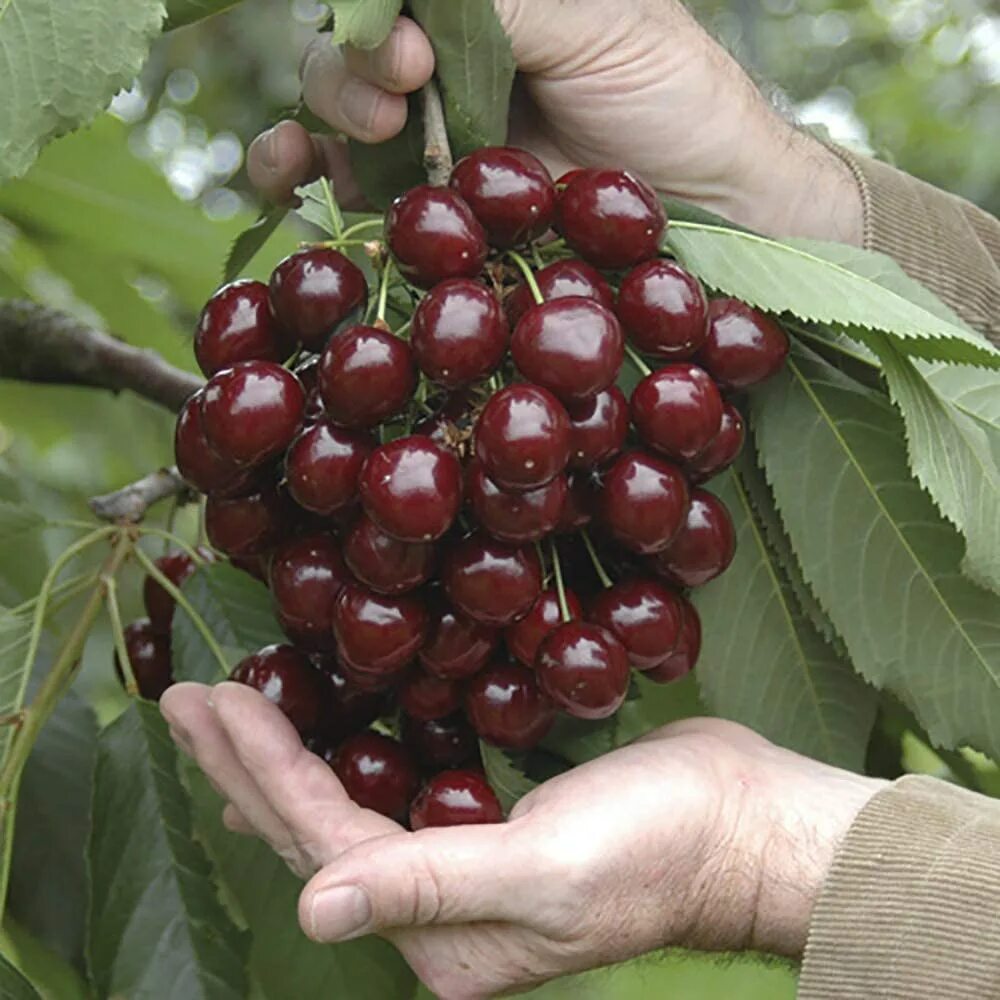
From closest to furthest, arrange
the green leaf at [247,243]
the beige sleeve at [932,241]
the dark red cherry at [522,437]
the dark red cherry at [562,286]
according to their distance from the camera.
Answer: the dark red cherry at [522,437]
the dark red cherry at [562,286]
the green leaf at [247,243]
the beige sleeve at [932,241]

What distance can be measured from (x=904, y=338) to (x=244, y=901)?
76cm

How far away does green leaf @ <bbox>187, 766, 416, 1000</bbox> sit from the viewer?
1.26 meters

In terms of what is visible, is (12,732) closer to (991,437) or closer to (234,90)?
(991,437)

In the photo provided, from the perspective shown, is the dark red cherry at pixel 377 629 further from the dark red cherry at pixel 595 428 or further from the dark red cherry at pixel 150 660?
the dark red cherry at pixel 150 660

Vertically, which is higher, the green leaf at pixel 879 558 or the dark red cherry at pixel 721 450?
the dark red cherry at pixel 721 450

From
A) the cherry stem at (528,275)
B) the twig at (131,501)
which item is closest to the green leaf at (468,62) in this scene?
the cherry stem at (528,275)

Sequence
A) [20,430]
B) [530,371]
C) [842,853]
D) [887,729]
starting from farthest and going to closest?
[20,430] → [887,729] → [842,853] → [530,371]

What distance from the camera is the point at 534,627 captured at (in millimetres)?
990

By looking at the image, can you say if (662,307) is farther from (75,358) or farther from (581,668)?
(75,358)

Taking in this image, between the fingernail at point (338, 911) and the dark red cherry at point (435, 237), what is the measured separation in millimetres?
413

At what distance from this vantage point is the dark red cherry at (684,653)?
1.08m

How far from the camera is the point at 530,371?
93 centimetres

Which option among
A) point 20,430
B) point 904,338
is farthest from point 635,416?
point 20,430

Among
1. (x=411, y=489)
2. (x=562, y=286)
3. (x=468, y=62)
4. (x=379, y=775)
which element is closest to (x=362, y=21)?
(x=468, y=62)
